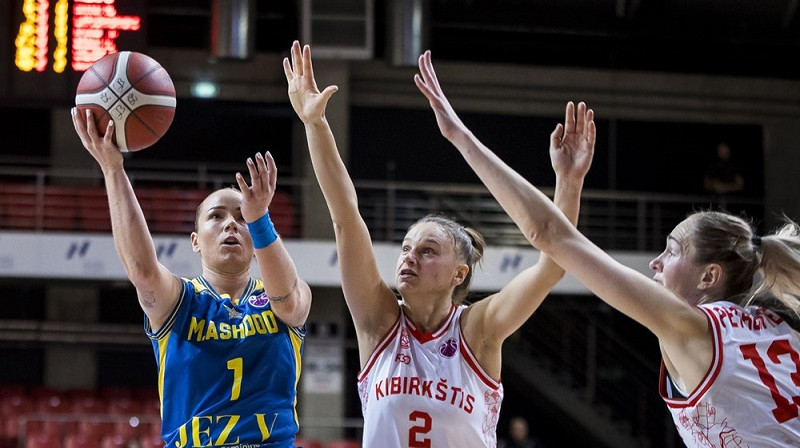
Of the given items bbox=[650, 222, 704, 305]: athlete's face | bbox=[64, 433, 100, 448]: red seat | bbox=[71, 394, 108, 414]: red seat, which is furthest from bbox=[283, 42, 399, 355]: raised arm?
bbox=[71, 394, 108, 414]: red seat

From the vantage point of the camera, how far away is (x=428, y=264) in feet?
13.1

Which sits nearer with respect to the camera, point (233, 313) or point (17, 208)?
point (233, 313)

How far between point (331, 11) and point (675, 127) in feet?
20.1

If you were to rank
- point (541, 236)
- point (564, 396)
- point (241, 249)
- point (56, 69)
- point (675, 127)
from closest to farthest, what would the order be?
point (541, 236) → point (241, 249) → point (56, 69) → point (564, 396) → point (675, 127)

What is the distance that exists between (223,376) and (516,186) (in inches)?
60.0

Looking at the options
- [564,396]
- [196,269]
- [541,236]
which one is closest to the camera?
[541,236]

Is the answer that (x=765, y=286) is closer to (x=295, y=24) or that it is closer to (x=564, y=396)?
(x=564, y=396)

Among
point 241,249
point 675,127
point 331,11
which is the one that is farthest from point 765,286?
point 675,127

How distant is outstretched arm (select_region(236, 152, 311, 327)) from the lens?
12.7ft

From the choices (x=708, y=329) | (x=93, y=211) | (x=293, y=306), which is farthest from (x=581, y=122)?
(x=93, y=211)

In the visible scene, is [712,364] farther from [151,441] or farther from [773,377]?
[151,441]

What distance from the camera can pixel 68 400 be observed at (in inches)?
551

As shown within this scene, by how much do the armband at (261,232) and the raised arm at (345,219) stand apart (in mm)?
255

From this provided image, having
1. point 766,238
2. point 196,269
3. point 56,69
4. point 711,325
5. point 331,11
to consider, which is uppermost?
point 331,11
